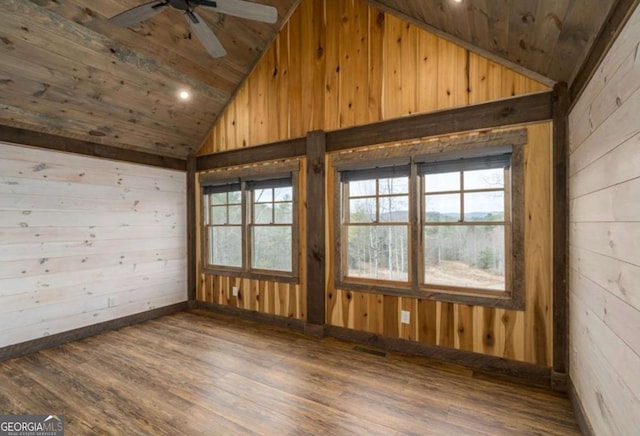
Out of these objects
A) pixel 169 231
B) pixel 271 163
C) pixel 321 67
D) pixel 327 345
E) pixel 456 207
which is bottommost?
pixel 327 345

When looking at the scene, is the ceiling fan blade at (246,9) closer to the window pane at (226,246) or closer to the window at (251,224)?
the window at (251,224)

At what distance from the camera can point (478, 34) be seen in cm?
251

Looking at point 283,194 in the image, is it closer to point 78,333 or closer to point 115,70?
point 115,70

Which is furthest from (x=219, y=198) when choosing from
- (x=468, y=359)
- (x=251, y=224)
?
(x=468, y=359)

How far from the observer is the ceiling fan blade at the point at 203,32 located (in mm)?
2111

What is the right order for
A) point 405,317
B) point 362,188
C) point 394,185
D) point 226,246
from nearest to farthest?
point 405,317 → point 394,185 → point 362,188 → point 226,246

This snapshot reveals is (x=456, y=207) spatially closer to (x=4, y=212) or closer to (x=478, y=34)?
(x=478, y=34)

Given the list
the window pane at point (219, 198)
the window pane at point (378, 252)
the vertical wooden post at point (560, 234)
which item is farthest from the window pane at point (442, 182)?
the window pane at point (219, 198)

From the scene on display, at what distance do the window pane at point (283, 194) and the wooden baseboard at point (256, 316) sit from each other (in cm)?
161

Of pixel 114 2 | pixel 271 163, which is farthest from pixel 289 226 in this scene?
pixel 114 2

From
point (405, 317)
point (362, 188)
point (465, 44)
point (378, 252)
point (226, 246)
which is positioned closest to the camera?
point (465, 44)

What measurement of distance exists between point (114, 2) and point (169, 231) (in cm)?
296

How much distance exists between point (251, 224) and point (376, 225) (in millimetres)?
→ 1928

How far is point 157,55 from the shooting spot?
3.27 metres
